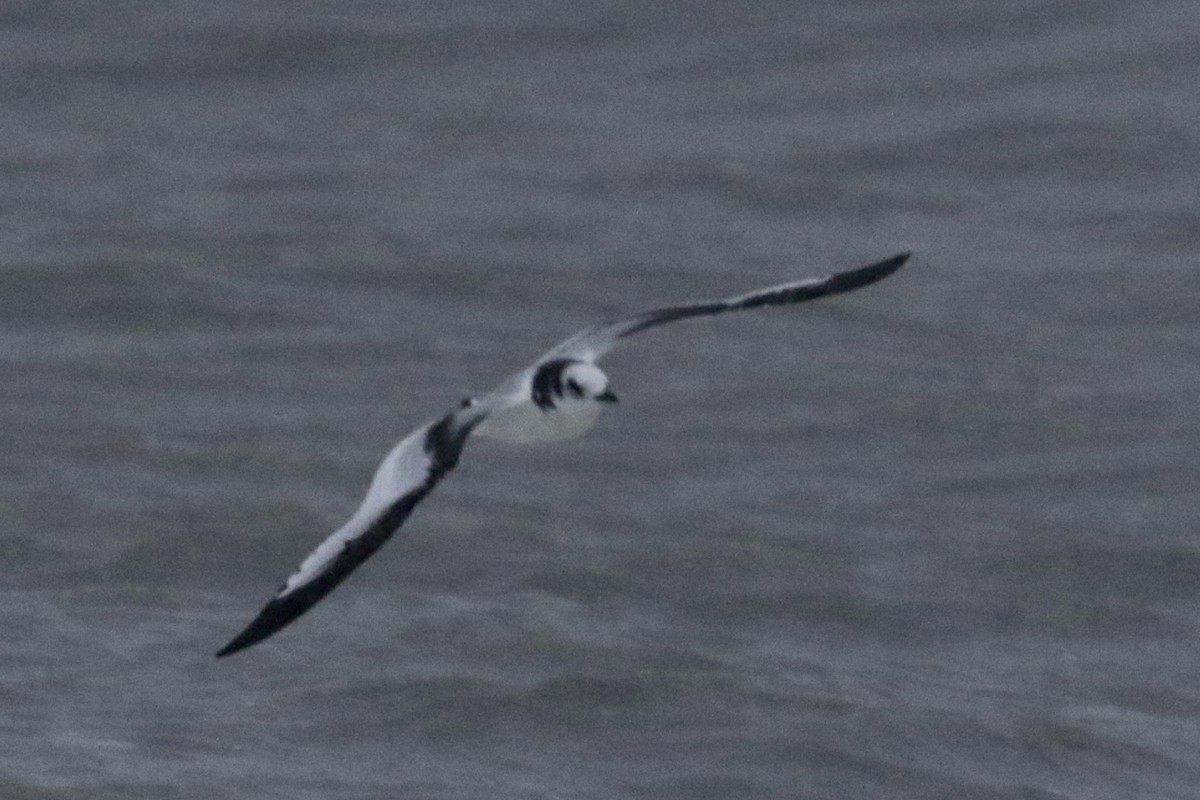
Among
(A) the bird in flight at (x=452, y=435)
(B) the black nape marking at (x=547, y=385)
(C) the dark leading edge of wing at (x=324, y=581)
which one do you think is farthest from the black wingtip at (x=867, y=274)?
(C) the dark leading edge of wing at (x=324, y=581)

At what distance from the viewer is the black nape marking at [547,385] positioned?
11.6m

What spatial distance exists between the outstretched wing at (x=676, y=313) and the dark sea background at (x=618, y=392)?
3.66 meters

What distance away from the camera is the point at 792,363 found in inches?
842

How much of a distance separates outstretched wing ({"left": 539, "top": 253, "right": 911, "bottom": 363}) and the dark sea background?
366cm

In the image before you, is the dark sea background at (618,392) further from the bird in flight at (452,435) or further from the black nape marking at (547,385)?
the black nape marking at (547,385)

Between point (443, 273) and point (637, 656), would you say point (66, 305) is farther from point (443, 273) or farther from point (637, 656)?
point (637, 656)

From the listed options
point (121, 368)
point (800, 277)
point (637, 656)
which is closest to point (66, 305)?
point (121, 368)

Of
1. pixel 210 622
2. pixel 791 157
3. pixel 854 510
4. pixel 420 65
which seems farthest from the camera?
pixel 420 65

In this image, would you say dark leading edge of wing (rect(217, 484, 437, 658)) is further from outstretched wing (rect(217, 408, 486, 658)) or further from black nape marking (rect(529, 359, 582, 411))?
black nape marking (rect(529, 359, 582, 411))

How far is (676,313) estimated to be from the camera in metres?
12.4

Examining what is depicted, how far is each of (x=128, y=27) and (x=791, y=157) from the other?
4.93 metres

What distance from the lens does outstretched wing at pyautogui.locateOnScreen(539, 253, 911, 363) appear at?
1230cm

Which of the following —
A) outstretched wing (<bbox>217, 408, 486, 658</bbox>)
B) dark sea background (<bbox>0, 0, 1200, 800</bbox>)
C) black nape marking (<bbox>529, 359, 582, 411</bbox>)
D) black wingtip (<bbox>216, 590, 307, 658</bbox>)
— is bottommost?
dark sea background (<bbox>0, 0, 1200, 800</bbox>)

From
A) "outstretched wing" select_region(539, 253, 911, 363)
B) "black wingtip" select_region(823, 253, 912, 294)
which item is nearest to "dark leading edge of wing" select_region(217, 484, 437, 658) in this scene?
"outstretched wing" select_region(539, 253, 911, 363)
